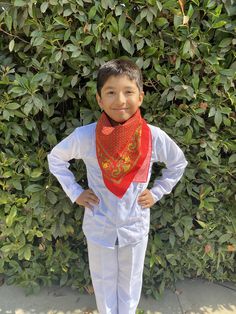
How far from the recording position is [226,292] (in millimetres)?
3012

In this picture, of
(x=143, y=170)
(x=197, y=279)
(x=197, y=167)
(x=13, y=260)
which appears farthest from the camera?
(x=197, y=279)

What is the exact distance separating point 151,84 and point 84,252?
138 centimetres

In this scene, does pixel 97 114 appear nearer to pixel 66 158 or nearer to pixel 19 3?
pixel 66 158

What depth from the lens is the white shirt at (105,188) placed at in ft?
6.93

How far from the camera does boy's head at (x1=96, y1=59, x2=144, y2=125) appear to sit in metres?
1.92

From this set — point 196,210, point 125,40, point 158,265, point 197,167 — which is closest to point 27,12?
point 125,40

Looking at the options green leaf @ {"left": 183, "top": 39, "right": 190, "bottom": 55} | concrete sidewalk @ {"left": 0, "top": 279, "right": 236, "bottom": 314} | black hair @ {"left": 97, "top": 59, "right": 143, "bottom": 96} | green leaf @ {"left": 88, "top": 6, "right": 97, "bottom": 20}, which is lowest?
concrete sidewalk @ {"left": 0, "top": 279, "right": 236, "bottom": 314}

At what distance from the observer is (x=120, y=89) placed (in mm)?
1917

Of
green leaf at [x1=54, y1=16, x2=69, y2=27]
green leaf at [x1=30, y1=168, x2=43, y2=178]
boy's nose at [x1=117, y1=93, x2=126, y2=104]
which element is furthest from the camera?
green leaf at [x1=30, y1=168, x2=43, y2=178]

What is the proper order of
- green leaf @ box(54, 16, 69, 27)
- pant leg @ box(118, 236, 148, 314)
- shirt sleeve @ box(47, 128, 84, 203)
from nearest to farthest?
1. shirt sleeve @ box(47, 128, 84, 203)
2. green leaf @ box(54, 16, 69, 27)
3. pant leg @ box(118, 236, 148, 314)

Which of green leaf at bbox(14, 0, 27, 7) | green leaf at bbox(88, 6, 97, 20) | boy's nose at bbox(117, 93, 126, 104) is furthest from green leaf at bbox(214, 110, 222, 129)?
green leaf at bbox(14, 0, 27, 7)

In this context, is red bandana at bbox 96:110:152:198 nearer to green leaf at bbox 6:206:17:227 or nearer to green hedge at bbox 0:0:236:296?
green hedge at bbox 0:0:236:296

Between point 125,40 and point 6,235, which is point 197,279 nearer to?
point 6,235

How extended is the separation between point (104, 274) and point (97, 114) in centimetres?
102
